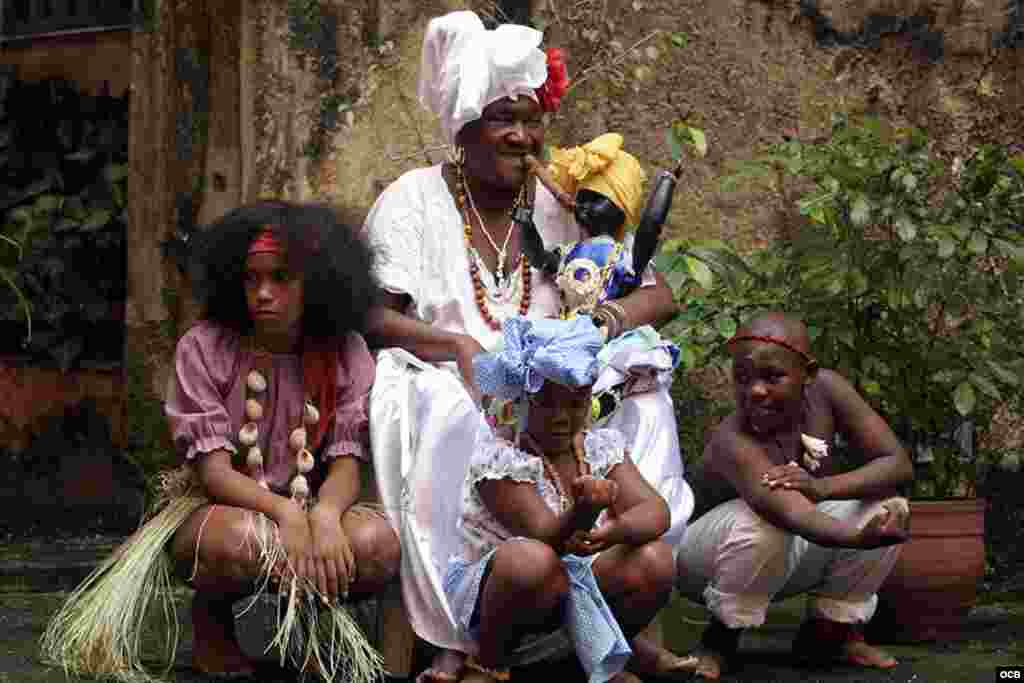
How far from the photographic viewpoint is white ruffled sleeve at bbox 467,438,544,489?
16.0 ft

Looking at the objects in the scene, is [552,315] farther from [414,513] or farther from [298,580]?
[298,580]

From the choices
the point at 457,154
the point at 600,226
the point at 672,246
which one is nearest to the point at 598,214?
the point at 600,226

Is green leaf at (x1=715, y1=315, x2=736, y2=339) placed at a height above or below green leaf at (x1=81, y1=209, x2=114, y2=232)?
above

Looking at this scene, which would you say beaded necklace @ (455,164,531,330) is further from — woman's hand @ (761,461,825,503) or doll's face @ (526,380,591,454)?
woman's hand @ (761,461,825,503)

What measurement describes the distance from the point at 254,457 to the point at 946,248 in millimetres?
2084

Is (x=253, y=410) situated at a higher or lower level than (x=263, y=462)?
higher

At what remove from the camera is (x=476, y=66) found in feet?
17.9

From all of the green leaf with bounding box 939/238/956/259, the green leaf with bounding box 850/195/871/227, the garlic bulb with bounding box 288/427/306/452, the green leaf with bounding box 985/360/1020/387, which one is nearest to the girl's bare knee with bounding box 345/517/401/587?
the garlic bulb with bounding box 288/427/306/452

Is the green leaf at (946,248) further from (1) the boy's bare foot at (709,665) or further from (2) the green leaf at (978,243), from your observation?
(1) the boy's bare foot at (709,665)

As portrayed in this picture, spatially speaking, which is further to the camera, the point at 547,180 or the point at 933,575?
the point at 933,575

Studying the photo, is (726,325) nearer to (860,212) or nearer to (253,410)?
(860,212)

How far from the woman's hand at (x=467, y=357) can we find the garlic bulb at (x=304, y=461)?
45cm

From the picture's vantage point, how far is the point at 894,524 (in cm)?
512

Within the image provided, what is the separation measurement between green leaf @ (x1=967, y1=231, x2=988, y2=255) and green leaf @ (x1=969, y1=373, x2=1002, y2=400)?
36 cm
